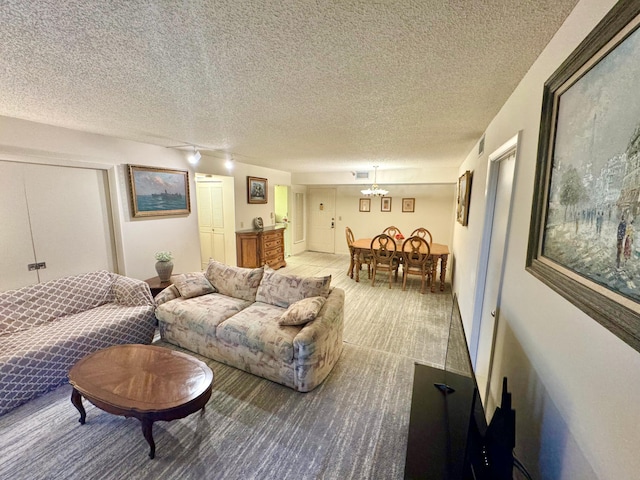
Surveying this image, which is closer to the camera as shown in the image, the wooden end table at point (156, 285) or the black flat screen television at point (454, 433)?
the black flat screen television at point (454, 433)

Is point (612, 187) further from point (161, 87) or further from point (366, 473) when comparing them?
point (161, 87)

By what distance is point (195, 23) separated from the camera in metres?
1.05

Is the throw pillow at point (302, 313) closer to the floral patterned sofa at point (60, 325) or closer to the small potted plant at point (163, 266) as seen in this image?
the floral patterned sofa at point (60, 325)

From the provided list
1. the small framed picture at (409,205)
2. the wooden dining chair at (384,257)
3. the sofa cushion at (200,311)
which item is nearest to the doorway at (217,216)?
the sofa cushion at (200,311)

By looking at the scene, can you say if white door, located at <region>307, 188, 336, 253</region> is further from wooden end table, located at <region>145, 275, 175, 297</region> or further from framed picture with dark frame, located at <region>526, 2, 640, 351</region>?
framed picture with dark frame, located at <region>526, 2, 640, 351</region>

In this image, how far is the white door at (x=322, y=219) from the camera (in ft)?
24.7

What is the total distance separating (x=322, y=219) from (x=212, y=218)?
328cm

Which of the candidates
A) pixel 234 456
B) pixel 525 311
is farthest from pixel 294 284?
pixel 525 311

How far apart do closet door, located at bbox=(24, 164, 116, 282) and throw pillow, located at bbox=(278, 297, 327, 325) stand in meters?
2.59

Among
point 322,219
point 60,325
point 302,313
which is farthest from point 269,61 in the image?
point 322,219

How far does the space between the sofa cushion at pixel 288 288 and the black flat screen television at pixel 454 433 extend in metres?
1.16

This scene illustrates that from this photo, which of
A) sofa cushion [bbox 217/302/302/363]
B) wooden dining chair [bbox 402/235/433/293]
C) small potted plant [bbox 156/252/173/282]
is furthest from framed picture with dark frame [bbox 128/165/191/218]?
wooden dining chair [bbox 402/235/433/293]

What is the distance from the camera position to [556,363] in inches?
37.5

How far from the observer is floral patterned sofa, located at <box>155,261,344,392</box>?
210 centimetres
